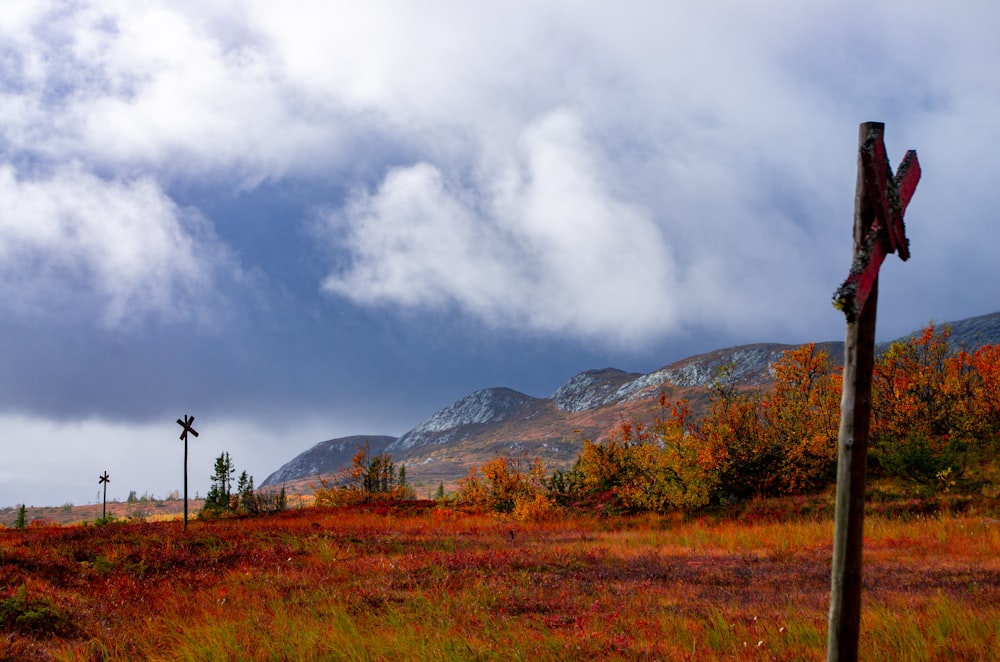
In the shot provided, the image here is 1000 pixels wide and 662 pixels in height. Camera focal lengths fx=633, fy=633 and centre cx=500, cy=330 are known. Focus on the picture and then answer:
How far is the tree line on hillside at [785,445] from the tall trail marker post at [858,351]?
2596 centimetres

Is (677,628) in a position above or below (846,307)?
below

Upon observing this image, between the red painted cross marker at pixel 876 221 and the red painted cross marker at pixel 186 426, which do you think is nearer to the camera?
the red painted cross marker at pixel 876 221

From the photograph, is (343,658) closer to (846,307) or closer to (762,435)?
(846,307)

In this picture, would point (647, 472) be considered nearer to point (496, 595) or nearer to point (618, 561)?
point (618, 561)

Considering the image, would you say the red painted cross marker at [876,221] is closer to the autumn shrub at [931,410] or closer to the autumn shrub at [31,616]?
the autumn shrub at [31,616]

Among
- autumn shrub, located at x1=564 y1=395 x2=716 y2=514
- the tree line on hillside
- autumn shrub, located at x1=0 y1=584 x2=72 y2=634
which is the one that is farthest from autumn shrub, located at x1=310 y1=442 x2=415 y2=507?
autumn shrub, located at x1=0 y1=584 x2=72 y2=634

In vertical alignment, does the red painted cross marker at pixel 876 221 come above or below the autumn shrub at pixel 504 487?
above

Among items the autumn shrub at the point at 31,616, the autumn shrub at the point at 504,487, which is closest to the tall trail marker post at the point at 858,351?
the autumn shrub at the point at 31,616

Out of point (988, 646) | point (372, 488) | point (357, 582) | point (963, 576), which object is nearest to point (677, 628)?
point (988, 646)

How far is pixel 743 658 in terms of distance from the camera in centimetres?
784

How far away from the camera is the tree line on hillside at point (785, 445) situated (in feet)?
100

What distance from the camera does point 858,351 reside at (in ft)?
15.2

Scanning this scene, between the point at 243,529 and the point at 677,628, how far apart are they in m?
23.5

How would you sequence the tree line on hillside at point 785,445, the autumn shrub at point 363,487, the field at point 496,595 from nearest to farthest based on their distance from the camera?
1. the field at point 496,595
2. the tree line on hillside at point 785,445
3. the autumn shrub at point 363,487
